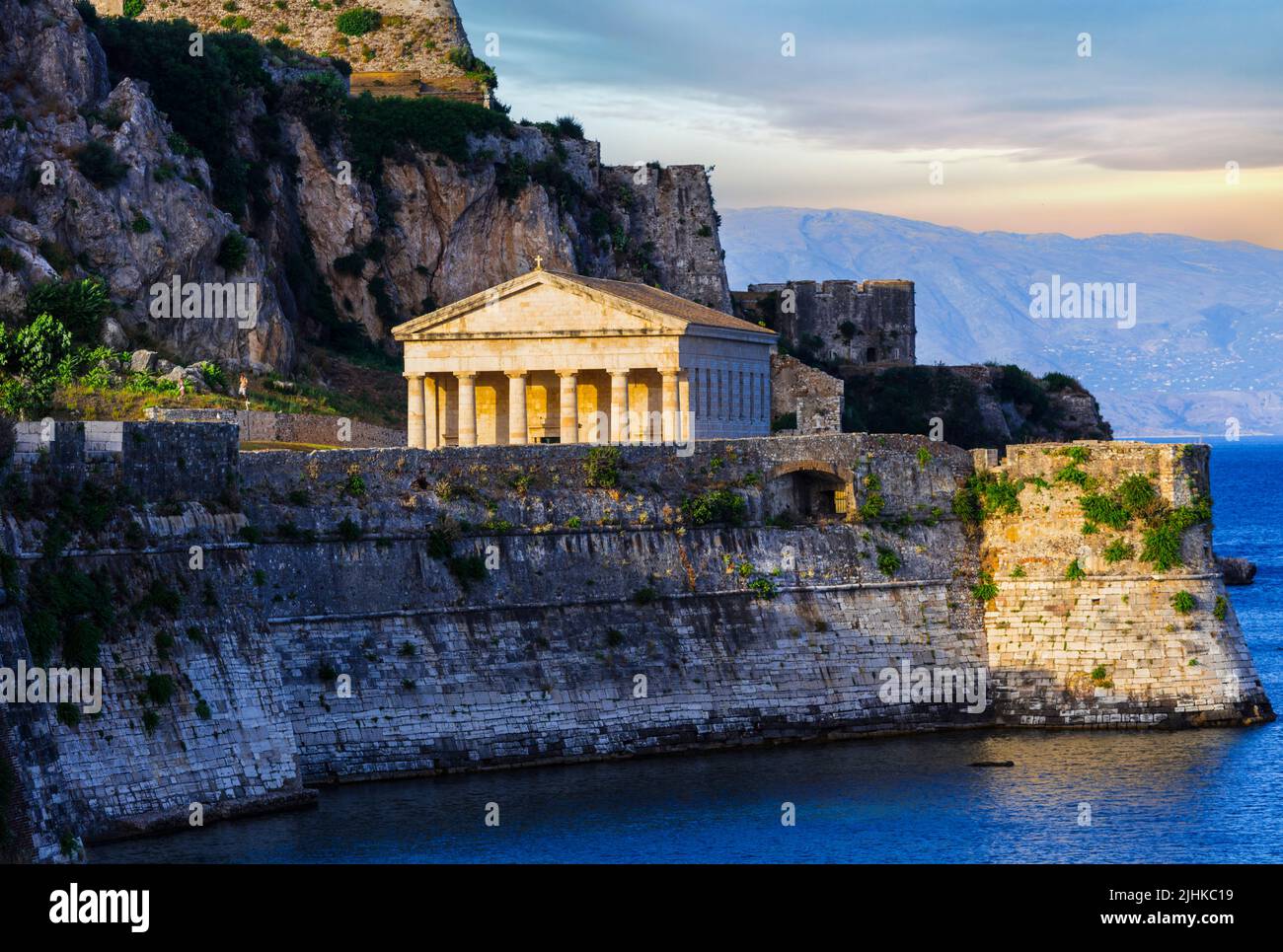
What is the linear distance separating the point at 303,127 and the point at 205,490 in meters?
51.7

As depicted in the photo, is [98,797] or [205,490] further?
[205,490]

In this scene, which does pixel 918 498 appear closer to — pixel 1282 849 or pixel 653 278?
pixel 1282 849

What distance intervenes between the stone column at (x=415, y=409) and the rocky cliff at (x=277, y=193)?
930 centimetres

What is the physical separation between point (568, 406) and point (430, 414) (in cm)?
447

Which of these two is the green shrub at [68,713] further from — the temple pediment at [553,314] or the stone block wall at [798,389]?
the stone block wall at [798,389]

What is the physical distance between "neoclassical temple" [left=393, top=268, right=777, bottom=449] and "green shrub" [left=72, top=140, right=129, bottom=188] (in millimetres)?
13169

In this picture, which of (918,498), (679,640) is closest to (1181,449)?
(918,498)

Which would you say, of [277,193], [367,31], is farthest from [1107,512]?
[367,31]

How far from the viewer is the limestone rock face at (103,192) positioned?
75562 millimetres

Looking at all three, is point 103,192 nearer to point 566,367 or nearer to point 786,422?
point 566,367

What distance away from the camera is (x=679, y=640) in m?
52.7

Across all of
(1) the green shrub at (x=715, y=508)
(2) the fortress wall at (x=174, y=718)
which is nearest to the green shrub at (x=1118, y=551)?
(1) the green shrub at (x=715, y=508)

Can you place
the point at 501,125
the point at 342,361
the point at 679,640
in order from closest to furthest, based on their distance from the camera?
the point at 679,640 → the point at 342,361 → the point at 501,125

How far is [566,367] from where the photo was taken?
70.1m
